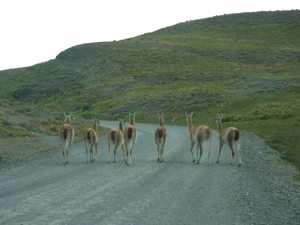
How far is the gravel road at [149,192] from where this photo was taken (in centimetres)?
1148

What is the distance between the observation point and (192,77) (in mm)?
94375

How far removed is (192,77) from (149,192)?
80409 mm

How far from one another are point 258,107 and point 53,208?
4939 centimetres

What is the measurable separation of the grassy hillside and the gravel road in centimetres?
758

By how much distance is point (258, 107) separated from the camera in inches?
2340

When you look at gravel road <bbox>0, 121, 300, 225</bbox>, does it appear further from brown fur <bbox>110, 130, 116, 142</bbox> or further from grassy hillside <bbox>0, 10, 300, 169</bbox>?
grassy hillside <bbox>0, 10, 300, 169</bbox>

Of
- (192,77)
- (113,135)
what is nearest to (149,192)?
(113,135)

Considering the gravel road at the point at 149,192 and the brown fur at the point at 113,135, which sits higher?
the brown fur at the point at 113,135

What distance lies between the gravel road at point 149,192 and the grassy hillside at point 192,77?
7581 mm

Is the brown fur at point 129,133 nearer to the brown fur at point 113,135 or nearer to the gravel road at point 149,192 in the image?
the brown fur at point 113,135

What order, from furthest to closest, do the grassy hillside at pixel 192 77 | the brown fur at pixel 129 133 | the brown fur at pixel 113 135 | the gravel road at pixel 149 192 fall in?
the grassy hillside at pixel 192 77 → the brown fur at pixel 113 135 → the brown fur at pixel 129 133 → the gravel road at pixel 149 192

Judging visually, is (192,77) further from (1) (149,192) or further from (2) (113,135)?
(1) (149,192)

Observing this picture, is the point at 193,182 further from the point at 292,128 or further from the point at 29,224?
the point at 292,128

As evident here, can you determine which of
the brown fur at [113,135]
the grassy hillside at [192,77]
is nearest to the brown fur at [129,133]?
the brown fur at [113,135]
